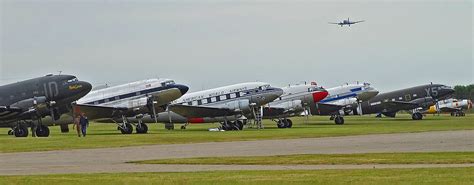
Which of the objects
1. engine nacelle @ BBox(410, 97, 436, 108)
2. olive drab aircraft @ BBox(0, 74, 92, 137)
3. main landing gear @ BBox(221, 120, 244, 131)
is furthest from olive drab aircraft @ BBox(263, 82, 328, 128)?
engine nacelle @ BBox(410, 97, 436, 108)

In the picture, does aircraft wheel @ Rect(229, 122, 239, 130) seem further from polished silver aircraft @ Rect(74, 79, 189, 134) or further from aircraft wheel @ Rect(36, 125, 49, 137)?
aircraft wheel @ Rect(36, 125, 49, 137)

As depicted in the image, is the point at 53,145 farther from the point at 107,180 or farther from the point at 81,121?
the point at 107,180

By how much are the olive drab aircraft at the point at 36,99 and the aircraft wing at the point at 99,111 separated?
11.2 ft

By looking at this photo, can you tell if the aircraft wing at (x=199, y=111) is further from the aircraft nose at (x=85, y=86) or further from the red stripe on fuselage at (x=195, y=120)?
the aircraft nose at (x=85, y=86)

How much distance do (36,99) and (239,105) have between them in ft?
63.9

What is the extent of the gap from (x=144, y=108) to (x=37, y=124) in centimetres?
792

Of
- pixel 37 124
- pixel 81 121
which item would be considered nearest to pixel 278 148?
pixel 81 121

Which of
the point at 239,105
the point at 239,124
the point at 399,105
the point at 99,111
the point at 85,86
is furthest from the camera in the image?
the point at 399,105

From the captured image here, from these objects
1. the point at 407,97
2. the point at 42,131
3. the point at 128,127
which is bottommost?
the point at 407,97

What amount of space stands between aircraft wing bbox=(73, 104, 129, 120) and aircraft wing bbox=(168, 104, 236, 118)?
7634 millimetres

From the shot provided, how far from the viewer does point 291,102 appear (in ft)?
271

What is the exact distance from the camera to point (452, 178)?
20.4 m

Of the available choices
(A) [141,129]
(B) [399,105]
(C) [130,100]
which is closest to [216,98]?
(C) [130,100]

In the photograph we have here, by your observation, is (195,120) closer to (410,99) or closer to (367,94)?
(367,94)
